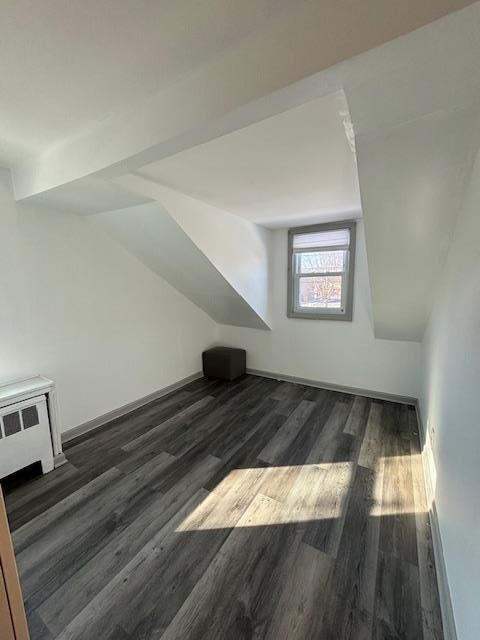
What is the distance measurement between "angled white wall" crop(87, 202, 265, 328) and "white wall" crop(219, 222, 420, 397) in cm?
49

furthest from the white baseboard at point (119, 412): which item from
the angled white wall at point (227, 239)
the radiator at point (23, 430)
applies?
the angled white wall at point (227, 239)

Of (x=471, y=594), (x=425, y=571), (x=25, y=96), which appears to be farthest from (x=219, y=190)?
(x=425, y=571)

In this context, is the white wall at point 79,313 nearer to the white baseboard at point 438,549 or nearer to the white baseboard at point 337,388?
the white baseboard at point 337,388

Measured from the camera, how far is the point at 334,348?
353 centimetres

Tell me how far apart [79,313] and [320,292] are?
2811 mm

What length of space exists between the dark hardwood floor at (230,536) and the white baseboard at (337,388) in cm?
53

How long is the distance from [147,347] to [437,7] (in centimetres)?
323

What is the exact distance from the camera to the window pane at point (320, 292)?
11.3 ft

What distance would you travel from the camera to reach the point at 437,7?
25.1 inches

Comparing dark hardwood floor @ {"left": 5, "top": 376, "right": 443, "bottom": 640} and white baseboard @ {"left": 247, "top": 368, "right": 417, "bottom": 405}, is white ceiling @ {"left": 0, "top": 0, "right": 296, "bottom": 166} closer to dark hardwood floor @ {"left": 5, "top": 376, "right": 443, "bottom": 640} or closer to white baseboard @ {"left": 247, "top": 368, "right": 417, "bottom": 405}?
dark hardwood floor @ {"left": 5, "top": 376, "right": 443, "bottom": 640}

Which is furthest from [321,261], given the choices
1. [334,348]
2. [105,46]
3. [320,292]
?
[105,46]

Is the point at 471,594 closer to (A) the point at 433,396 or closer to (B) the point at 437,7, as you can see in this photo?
(A) the point at 433,396

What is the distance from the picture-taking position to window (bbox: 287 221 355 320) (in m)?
3.28

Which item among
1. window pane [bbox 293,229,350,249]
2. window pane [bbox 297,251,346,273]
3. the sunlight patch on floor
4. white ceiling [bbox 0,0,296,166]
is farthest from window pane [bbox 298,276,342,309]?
white ceiling [bbox 0,0,296,166]
